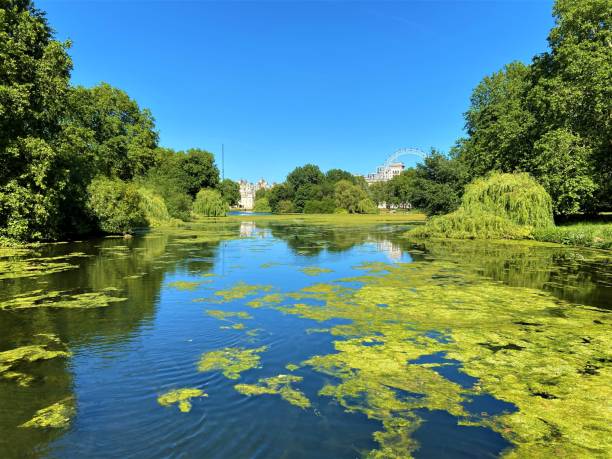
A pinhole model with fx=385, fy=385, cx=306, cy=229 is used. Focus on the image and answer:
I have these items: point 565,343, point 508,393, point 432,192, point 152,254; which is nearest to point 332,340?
point 508,393

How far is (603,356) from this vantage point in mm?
6234

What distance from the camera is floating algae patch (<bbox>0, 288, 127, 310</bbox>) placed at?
900cm

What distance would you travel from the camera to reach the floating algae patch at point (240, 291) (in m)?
10.3

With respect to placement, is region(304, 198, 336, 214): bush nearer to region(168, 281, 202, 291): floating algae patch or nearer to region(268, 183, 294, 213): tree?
region(268, 183, 294, 213): tree

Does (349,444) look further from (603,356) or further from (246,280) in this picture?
(246,280)

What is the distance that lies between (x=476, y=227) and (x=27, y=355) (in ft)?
82.4

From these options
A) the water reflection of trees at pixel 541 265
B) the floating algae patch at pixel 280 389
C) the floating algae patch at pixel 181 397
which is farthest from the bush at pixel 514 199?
the floating algae patch at pixel 181 397

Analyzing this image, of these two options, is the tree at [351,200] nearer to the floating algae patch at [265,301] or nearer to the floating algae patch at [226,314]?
the floating algae patch at [265,301]

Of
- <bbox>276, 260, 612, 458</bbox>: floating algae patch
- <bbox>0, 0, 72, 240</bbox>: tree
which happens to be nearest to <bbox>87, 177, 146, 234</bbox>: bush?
<bbox>0, 0, 72, 240</bbox>: tree

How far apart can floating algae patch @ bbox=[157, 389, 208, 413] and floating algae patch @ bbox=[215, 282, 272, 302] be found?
16.3ft

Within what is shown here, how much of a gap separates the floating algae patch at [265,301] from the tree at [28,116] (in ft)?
48.3

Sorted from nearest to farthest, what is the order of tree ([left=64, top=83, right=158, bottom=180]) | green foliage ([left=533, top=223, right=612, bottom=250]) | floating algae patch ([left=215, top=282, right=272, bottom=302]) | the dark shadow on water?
the dark shadow on water < floating algae patch ([left=215, top=282, right=272, bottom=302]) < green foliage ([left=533, top=223, right=612, bottom=250]) < tree ([left=64, top=83, right=158, bottom=180])

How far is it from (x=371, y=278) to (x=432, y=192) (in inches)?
1019

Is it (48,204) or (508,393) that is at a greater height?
(48,204)
